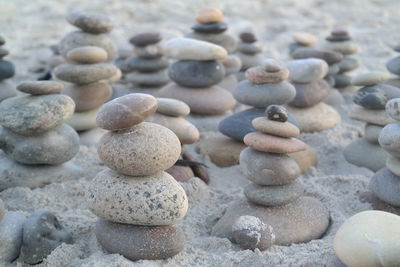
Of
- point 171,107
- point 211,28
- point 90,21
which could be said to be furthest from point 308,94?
point 90,21

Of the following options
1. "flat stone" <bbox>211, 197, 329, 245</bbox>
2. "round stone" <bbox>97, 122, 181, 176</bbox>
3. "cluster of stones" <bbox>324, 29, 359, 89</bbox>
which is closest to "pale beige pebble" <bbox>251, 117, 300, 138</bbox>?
"flat stone" <bbox>211, 197, 329, 245</bbox>

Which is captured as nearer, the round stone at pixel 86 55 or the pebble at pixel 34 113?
the pebble at pixel 34 113

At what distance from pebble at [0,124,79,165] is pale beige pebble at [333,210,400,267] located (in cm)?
183

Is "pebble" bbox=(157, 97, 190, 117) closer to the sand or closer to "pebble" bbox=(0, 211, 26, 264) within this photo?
the sand

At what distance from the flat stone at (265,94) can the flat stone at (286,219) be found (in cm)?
85

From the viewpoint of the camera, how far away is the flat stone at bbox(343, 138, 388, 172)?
374cm

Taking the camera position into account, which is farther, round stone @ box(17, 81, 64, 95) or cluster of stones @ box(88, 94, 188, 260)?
round stone @ box(17, 81, 64, 95)

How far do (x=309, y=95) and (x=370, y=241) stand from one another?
236 centimetres

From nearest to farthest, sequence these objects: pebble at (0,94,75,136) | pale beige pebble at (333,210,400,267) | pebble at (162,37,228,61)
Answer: pale beige pebble at (333,210,400,267)
pebble at (0,94,75,136)
pebble at (162,37,228,61)

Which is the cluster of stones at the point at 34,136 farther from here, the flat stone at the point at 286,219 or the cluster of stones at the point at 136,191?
the flat stone at the point at 286,219

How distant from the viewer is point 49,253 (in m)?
2.60

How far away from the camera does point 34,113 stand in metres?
3.27

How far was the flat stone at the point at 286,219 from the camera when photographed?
287cm

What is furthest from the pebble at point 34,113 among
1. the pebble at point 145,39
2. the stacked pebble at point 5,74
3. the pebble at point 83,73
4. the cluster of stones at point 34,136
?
the pebble at point 145,39
